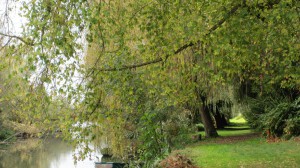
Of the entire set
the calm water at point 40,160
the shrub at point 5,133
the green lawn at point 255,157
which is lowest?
the calm water at point 40,160

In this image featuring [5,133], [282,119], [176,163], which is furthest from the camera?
[5,133]

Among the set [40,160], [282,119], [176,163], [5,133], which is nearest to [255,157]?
[176,163]

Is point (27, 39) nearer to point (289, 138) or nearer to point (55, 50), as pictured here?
point (55, 50)

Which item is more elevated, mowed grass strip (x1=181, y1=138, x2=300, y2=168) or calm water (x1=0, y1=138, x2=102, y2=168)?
mowed grass strip (x1=181, y1=138, x2=300, y2=168)

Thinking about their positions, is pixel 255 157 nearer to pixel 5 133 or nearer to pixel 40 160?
pixel 40 160

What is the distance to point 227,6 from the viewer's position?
17.3 feet

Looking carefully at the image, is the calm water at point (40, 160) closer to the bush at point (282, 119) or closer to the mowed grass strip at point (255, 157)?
the mowed grass strip at point (255, 157)

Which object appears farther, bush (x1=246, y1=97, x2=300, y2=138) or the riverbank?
bush (x1=246, y1=97, x2=300, y2=138)

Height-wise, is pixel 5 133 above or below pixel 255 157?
above

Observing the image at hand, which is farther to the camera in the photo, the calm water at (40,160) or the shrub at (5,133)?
the shrub at (5,133)

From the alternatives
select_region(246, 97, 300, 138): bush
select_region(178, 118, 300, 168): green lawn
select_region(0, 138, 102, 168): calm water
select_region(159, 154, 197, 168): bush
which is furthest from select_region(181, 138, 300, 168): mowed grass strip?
select_region(0, 138, 102, 168): calm water

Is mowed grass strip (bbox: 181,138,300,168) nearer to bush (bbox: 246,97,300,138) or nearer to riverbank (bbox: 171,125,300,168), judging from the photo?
riverbank (bbox: 171,125,300,168)

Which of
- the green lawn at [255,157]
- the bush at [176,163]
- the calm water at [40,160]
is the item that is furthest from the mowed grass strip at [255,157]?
the calm water at [40,160]

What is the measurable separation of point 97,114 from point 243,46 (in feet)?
8.24
